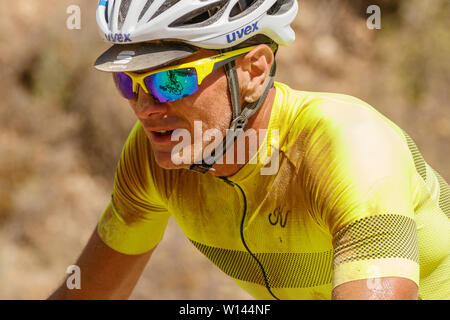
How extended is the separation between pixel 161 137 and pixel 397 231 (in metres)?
0.97

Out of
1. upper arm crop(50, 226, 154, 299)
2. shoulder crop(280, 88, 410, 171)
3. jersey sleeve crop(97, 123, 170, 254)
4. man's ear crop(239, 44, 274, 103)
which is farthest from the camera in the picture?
upper arm crop(50, 226, 154, 299)

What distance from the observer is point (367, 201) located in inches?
91.0

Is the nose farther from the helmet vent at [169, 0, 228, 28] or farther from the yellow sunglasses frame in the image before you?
the helmet vent at [169, 0, 228, 28]

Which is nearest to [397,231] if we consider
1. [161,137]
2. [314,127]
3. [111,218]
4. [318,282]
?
[314,127]

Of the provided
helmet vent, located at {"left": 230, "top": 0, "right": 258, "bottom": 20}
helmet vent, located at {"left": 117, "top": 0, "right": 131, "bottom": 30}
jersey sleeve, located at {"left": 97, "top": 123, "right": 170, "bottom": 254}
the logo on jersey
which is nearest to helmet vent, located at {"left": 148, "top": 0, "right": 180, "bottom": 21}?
helmet vent, located at {"left": 117, "top": 0, "right": 131, "bottom": 30}

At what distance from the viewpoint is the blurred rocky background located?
834cm

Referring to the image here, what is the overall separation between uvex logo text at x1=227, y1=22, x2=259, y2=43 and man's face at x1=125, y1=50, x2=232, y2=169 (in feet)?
0.29

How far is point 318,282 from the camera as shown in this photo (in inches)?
118

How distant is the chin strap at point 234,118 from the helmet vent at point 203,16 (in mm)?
188

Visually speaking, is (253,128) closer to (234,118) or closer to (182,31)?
(234,118)

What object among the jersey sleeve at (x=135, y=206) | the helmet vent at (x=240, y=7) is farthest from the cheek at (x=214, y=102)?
the jersey sleeve at (x=135, y=206)

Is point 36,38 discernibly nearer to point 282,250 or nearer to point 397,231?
point 282,250

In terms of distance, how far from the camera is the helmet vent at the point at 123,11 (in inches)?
105

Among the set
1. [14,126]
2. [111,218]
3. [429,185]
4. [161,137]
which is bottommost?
[14,126]
